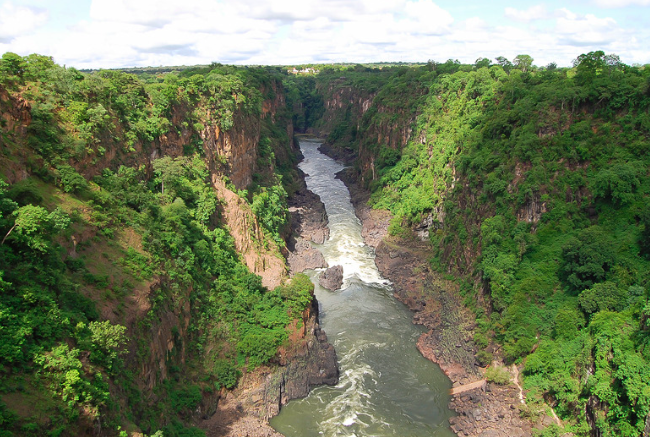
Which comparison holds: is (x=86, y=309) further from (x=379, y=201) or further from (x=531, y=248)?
(x=379, y=201)

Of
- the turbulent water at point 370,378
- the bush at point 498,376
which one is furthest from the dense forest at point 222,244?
the turbulent water at point 370,378

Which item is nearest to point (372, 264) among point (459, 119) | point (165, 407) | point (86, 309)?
point (459, 119)

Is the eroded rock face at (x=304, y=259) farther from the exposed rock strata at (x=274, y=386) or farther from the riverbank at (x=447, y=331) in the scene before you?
the exposed rock strata at (x=274, y=386)

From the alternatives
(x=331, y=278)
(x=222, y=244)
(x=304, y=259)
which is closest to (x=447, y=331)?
(x=331, y=278)

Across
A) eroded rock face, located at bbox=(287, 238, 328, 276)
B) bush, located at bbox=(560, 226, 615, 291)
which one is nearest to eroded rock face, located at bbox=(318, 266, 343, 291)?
eroded rock face, located at bbox=(287, 238, 328, 276)

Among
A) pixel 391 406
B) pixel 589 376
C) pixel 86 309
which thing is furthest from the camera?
pixel 391 406

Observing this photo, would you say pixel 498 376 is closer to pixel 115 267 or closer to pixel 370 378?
pixel 370 378
